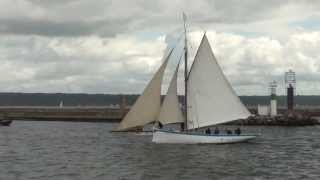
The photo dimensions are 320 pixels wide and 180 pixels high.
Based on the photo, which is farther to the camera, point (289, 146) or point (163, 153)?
point (289, 146)

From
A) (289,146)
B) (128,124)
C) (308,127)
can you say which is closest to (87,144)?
(128,124)

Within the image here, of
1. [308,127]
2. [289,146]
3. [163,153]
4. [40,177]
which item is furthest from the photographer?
[308,127]

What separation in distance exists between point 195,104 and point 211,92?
2.38m

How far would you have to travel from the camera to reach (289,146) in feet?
291

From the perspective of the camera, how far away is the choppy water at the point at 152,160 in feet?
188

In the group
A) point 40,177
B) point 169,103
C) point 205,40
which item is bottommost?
point 40,177

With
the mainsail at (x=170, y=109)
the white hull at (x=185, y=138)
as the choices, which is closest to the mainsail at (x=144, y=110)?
the mainsail at (x=170, y=109)

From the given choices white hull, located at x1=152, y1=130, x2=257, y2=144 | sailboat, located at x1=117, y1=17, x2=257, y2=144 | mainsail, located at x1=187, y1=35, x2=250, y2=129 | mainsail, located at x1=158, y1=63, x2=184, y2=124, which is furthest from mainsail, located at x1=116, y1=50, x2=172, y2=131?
mainsail, located at x1=187, y1=35, x2=250, y2=129

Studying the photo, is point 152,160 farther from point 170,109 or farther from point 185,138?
point 185,138

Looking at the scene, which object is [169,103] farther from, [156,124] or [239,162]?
[239,162]

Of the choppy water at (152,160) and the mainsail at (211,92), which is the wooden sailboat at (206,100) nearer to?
the mainsail at (211,92)

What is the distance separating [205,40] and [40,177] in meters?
35.7

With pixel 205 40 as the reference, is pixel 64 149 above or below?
below

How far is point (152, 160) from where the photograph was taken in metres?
68.8
